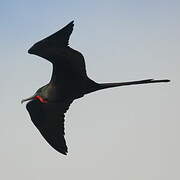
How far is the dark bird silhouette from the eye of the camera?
814cm

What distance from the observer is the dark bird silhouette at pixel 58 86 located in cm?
814

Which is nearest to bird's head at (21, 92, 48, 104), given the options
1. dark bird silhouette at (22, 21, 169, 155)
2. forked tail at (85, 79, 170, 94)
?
dark bird silhouette at (22, 21, 169, 155)

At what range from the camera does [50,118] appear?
9.34 meters

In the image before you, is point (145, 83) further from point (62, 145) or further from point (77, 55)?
point (62, 145)

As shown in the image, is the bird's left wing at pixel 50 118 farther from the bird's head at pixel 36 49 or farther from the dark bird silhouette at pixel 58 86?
the bird's head at pixel 36 49

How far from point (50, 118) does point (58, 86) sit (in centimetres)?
89

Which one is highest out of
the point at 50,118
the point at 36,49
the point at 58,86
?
the point at 36,49

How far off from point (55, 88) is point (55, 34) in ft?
3.62

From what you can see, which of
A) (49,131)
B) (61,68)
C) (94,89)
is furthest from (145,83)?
(49,131)

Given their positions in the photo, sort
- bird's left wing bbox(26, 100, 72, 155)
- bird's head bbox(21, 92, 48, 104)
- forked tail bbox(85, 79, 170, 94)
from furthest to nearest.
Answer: bird's left wing bbox(26, 100, 72, 155) < bird's head bbox(21, 92, 48, 104) < forked tail bbox(85, 79, 170, 94)

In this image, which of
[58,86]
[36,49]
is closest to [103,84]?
[58,86]

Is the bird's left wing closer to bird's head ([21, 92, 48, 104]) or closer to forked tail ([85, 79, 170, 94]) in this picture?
bird's head ([21, 92, 48, 104])

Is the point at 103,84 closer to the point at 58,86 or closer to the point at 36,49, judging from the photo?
the point at 58,86

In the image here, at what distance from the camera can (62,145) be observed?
893 centimetres
